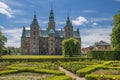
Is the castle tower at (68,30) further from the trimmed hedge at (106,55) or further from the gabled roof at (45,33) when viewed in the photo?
the trimmed hedge at (106,55)

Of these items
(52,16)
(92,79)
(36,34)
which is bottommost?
(92,79)

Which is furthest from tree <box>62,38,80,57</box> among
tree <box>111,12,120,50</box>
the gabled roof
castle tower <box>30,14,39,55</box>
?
the gabled roof

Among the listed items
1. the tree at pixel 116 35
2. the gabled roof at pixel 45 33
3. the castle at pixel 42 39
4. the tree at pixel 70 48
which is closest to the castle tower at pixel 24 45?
the castle at pixel 42 39

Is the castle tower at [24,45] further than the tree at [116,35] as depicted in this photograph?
Yes

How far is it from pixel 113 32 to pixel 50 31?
200ft

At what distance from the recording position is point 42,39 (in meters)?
108

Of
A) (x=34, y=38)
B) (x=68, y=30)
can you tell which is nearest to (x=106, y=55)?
(x=34, y=38)

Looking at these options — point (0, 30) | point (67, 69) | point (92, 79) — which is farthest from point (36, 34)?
point (92, 79)

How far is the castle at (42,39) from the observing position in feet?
346

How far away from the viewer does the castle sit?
105 metres

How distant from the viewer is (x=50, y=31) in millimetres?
107562

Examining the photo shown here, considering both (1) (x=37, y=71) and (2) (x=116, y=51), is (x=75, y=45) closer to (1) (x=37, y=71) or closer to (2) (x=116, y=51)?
(2) (x=116, y=51)

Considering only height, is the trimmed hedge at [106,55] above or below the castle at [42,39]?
below

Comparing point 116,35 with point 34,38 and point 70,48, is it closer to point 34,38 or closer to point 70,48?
point 70,48
